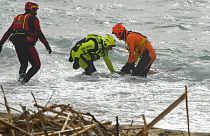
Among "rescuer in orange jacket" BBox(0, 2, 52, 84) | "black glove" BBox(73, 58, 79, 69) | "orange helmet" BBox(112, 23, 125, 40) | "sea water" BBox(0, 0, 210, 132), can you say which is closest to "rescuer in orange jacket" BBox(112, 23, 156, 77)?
"orange helmet" BBox(112, 23, 125, 40)

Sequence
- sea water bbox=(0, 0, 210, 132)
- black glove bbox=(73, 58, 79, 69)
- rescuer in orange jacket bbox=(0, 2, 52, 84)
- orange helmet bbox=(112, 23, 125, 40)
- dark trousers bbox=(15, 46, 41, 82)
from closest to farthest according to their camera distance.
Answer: sea water bbox=(0, 0, 210, 132) < rescuer in orange jacket bbox=(0, 2, 52, 84) < dark trousers bbox=(15, 46, 41, 82) < orange helmet bbox=(112, 23, 125, 40) < black glove bbox=(73, 58, 79, 69)

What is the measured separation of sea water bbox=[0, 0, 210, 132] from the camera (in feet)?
33.3

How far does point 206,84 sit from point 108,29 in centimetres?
898

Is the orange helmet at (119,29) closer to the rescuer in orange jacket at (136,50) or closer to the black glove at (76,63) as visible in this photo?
the rescuer in orange jacket at (136,50)

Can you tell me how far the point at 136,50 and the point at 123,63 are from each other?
9.59ft

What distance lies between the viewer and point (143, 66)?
13555mm

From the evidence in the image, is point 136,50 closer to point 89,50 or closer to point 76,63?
point 89,50

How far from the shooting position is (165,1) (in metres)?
28.1

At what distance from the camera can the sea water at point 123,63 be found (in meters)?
10.2

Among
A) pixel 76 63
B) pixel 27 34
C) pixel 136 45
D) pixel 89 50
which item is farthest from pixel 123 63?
pixel 27 34

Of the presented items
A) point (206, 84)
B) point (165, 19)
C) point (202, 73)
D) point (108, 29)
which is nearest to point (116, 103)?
point (206, 84)

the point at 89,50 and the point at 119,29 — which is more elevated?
the point at 119,29

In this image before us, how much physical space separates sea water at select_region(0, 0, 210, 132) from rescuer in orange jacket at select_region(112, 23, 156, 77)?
243 millimetres

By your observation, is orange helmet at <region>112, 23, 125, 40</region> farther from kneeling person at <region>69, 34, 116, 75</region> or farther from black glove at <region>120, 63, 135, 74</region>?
black glove at <region>120, 63, 135, 74</region>
